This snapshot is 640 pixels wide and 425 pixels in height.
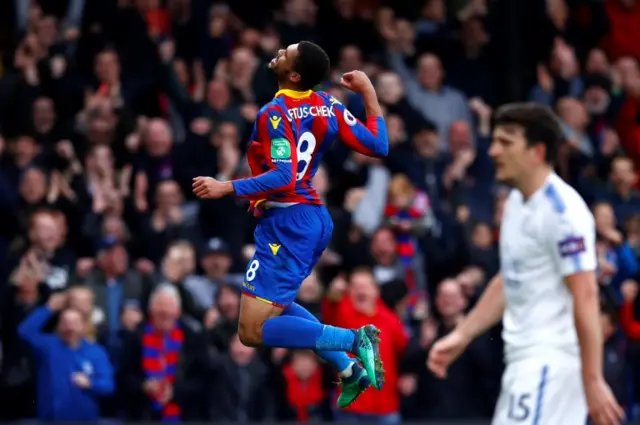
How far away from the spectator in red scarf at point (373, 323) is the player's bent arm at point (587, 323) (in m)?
5.57

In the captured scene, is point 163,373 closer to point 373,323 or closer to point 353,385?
point 373,323

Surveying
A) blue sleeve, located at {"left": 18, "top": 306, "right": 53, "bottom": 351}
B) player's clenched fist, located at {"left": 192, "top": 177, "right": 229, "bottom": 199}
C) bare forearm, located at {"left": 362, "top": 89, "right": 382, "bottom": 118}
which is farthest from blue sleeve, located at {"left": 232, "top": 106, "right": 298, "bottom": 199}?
blue sleeve, located at {"left": 18, "top": 306, "right": 53, "bottom": 351}

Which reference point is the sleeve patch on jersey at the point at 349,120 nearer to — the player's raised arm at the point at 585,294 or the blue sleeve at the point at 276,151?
the blue sleeve at the point at 276,151

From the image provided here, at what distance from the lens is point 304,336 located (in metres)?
7.09

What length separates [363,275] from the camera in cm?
1186

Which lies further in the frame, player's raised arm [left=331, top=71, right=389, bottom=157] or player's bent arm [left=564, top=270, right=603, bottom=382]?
player's raised arm [left=331, top=71, right=389, bottom=157]

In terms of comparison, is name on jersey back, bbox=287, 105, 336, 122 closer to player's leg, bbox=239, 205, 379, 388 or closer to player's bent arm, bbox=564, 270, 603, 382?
player's leg, bbox=239, 205, 379, 388

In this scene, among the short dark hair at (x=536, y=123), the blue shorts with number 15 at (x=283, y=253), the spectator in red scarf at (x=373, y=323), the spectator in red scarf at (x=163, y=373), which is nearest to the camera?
the short dark hair at (x=536, y=123)

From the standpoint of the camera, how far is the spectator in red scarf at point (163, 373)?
11.7m

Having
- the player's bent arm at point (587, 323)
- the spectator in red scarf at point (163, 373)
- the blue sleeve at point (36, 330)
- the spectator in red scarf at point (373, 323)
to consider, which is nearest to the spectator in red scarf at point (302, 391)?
the spectator in red scarf at point (373, 323)

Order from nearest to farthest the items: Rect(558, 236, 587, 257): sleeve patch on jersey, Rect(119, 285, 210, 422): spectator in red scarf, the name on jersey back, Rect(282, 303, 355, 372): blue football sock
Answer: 1. Rect(558, 236, 587, 257): sleeve patch on jersey
2. the name on jersey back
3. Rect(282, 303, 355, 372): blue football sock
4. Rect(119, 285, 210, 422): spectator in red scarf

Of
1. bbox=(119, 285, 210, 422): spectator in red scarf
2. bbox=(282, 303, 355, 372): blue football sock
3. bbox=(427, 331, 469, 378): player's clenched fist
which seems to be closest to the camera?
bbox=(427, 331, 469, 378): player's clenched fist

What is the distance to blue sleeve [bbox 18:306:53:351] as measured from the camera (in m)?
11.5

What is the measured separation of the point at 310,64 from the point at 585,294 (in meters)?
1.57
